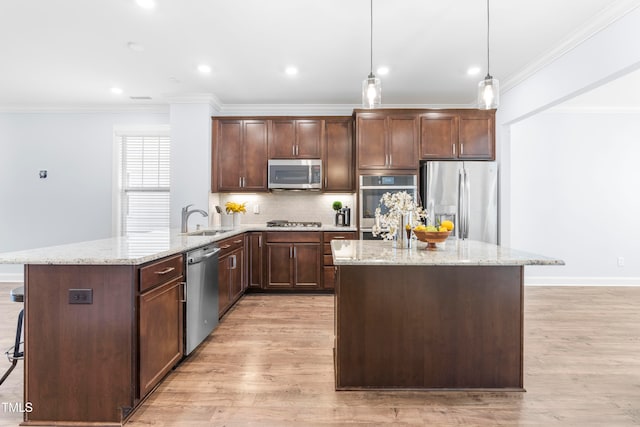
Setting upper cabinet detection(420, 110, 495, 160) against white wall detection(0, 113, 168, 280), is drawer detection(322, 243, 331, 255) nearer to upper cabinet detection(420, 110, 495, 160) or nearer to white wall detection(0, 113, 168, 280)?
upper cabinet detection(420, 110, 495, 160)

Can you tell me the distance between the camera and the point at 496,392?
2246 millimetres

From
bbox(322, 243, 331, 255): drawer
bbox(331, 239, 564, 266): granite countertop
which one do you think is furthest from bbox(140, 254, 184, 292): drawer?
bbox(322, 243, 331, 255): drawer

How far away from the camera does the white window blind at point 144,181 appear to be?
5.46 meters

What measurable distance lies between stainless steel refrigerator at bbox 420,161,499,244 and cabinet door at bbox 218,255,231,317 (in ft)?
8.69

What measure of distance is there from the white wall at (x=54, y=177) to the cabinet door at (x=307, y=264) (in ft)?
10.1

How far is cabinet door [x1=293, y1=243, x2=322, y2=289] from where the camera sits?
477cm

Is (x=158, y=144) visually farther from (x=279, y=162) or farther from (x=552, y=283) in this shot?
(x=552, y=283)

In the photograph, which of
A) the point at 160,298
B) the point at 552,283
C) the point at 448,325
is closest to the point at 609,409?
the point at 448,325

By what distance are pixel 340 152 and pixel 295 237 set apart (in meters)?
1.40

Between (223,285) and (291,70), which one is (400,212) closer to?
(223,285)

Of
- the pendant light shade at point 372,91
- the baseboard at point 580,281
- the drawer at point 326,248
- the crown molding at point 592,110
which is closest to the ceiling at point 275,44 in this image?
the pendant light shade at point 372,91

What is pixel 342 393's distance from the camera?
2.24m

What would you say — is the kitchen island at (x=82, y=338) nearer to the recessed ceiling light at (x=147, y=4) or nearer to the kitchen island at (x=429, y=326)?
the kitchen island at (x=429, y=326)

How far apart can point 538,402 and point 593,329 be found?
1832 mm
